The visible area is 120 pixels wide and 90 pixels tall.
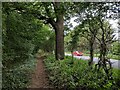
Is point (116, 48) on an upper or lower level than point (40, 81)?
upper

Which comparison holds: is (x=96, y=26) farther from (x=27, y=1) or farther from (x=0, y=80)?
(x=27, y=1)

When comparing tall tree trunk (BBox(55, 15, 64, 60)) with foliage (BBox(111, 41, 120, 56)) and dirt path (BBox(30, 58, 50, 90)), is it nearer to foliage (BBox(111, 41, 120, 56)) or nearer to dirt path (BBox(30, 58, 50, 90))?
dirt path (BBox(30, 58, 50, 90))

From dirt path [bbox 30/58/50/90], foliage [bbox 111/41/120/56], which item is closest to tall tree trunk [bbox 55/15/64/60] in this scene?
dirt path [bbox 30/58/50/90]

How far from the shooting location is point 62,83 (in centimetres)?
635

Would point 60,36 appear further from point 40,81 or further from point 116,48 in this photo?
point 116,48

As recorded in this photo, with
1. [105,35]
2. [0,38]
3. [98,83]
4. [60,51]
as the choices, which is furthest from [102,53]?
[60,51]

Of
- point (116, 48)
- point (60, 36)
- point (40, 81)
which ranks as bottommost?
point (40, 81)

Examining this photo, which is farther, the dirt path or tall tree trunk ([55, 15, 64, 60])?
tall tree trunk ([55, 15, 64, 60])

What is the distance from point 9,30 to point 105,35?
9.62ft

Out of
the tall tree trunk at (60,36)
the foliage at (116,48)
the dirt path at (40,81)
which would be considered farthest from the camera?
the tall tree trunk at (60,36)

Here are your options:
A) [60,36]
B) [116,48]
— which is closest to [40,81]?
[116,48]

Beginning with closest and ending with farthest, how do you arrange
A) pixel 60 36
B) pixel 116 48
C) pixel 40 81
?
pixel 116 48, pixel 40 81, pixel 60 36

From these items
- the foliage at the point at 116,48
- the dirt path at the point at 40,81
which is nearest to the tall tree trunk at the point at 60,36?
the dirt path at the point at 40,81

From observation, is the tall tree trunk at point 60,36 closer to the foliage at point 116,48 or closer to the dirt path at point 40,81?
the dirt path at point 40,81
